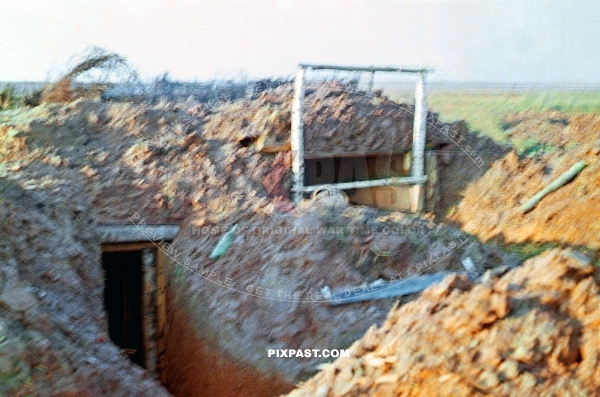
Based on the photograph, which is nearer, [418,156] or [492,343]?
Answer: [492,343]

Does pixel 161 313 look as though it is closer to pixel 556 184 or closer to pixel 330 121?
pixel 330 121

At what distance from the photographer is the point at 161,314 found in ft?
16.9

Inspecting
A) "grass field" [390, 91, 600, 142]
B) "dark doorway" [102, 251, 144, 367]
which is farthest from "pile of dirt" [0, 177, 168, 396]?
"grass field" [390, 91, 600, 142]

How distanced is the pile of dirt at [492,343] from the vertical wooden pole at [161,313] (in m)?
2.33

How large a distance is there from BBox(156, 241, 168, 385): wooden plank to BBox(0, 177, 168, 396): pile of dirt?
60cm

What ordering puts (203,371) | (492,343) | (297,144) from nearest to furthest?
(492,343), (203,371), (297,144)

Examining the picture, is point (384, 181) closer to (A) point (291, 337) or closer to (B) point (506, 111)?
(B) point (506, 111)

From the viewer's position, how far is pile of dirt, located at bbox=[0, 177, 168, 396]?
3.12 meters

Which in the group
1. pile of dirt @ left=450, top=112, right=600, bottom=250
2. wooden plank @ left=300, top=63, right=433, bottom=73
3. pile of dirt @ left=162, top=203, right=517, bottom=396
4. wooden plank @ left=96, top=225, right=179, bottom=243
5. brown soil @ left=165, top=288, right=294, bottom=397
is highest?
wooden plank @ left=300, top=63, right=433, bottom=73

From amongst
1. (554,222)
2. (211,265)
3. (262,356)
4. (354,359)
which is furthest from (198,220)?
(554,222)

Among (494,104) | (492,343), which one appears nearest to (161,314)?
(492,343)

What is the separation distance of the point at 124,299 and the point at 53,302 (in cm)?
171

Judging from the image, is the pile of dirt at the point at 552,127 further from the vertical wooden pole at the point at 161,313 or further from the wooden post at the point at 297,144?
the vertical wooden pole at the point at 161,313

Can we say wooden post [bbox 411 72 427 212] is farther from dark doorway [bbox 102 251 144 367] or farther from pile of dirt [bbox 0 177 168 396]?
pile of dirt [bbox 0 177 168 396]
